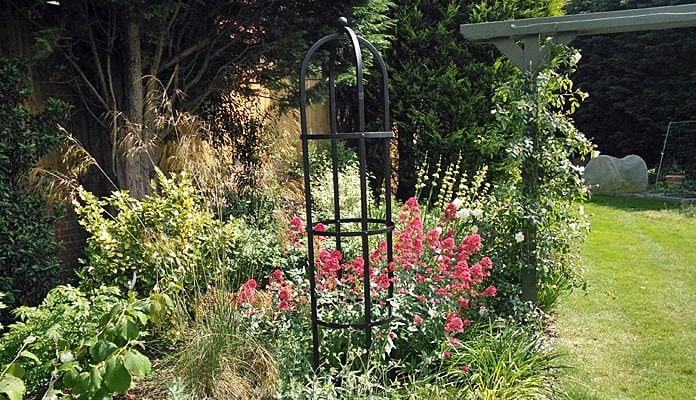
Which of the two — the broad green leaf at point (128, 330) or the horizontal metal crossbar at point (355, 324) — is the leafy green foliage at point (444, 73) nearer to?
the horizontal metal crossbar at point (355, 324)

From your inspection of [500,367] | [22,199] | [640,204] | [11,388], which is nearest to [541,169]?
[500,367]

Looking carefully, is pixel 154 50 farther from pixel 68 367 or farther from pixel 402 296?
pixel 68 367

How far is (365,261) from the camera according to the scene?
8.52 ft

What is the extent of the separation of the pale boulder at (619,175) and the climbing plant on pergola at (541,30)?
7.01 m

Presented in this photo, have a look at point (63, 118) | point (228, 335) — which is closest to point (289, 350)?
point (228, 335)

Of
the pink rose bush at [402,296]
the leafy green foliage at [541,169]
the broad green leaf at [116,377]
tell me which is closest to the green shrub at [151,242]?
the pink rose bush at [402,296]

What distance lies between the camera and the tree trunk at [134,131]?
423 centimetres

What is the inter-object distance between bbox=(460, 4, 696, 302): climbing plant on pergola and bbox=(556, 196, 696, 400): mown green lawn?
0.57m

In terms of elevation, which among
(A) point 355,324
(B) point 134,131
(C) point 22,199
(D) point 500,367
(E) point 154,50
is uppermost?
(E) point 154,50

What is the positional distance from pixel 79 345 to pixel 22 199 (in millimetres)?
1438

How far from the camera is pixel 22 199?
357 centimetres

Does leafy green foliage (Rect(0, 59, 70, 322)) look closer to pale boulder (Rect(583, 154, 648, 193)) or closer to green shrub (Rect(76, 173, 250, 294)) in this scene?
green shrub (Rect(76, 173, 250, 294))

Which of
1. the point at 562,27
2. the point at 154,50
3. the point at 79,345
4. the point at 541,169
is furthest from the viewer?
the point at 154,50

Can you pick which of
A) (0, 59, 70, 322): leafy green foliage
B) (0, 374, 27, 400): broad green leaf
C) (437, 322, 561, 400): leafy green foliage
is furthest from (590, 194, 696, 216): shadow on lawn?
(0, 374, 27, 400): broad green leaf
